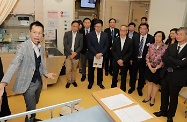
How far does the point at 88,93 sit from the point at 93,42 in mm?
1130

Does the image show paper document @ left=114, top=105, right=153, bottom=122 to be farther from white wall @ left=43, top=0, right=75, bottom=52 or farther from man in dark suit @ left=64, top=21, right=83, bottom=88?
white wall @ left=43, top=0, right=75, bottom=52

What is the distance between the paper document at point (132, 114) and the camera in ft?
5.15

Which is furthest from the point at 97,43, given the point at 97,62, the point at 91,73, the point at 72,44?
the point at 91,73

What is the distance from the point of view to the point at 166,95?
116 inches

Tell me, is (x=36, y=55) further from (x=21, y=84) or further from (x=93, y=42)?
(x=93, y=42)

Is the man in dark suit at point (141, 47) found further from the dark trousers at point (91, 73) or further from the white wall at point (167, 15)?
the white wall at point (167, 15)

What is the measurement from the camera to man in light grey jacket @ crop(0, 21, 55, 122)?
→ 7.10 feet

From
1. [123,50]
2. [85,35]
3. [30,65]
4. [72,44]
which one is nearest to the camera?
[30,65]

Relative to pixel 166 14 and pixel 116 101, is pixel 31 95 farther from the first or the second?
pixel 166 14

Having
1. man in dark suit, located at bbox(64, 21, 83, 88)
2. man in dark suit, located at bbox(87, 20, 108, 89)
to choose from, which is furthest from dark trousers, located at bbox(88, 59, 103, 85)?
man in dark suit, located at bbox(64, 21, 83, 88)

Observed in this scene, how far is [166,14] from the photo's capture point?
432 centimetres

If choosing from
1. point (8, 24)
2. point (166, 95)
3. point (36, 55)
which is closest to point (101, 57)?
point (166, 95)

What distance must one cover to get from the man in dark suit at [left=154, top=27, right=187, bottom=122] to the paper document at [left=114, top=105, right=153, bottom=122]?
123 cm

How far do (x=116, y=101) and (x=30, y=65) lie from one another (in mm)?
1191
